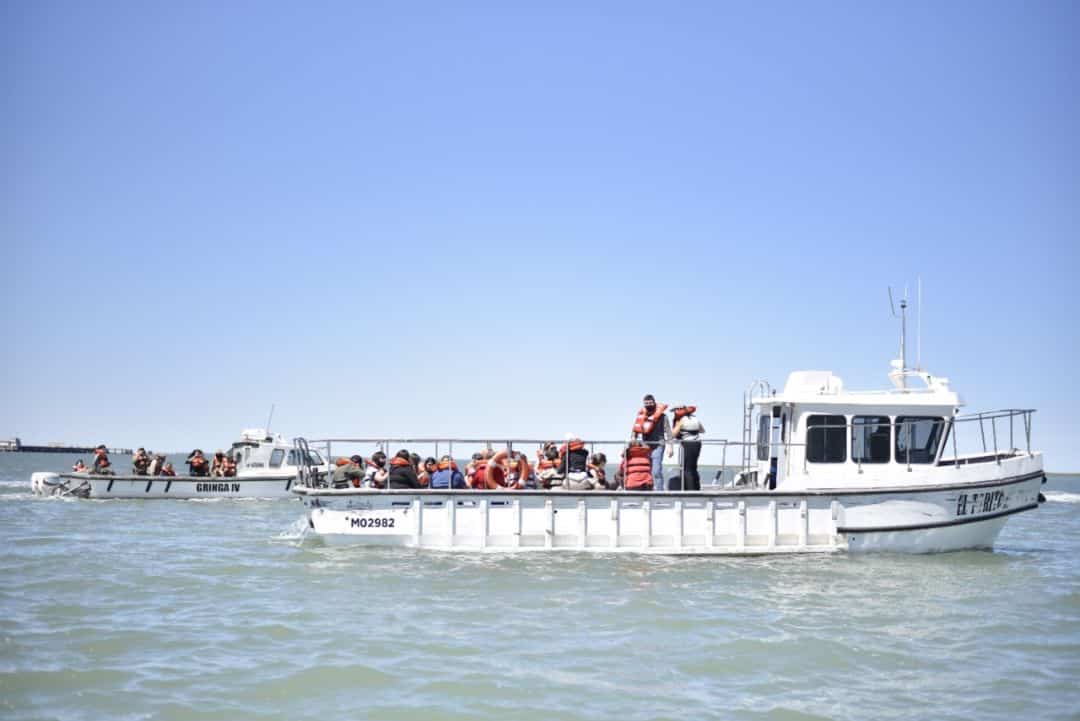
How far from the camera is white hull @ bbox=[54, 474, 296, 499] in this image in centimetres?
3256

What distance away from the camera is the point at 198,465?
109ft

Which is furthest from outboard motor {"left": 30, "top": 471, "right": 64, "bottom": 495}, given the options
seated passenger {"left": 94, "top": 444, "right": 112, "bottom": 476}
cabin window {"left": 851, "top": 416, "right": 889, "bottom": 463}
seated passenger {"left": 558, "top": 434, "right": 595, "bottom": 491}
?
cabin window {"left": 851, "top": 416, "right": 889, "bottom": 463}

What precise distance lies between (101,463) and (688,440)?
24.8 m

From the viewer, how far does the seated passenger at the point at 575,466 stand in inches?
652

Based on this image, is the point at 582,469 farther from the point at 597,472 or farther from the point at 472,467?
the point at 472,467

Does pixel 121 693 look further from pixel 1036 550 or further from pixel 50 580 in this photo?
pixel 1036 550

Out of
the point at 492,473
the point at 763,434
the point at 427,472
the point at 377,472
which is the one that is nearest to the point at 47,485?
the point at 427,472

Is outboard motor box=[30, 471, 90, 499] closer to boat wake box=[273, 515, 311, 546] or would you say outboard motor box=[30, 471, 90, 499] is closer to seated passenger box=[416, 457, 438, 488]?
boat wake box=[273, 515, 311, 546]

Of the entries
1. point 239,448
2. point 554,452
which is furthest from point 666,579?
point 239,448

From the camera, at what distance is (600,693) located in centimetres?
870

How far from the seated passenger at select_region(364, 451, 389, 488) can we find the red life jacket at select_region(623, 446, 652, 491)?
419cm

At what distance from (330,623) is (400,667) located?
7.00 feet

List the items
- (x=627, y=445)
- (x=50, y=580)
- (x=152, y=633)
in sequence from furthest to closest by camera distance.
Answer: (x=627, y=445) < (x=50, y=580) < (x=152, y=633)

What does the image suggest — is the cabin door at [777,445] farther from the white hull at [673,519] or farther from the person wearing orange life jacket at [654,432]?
the person wearing orange life jacket at [654,432]
